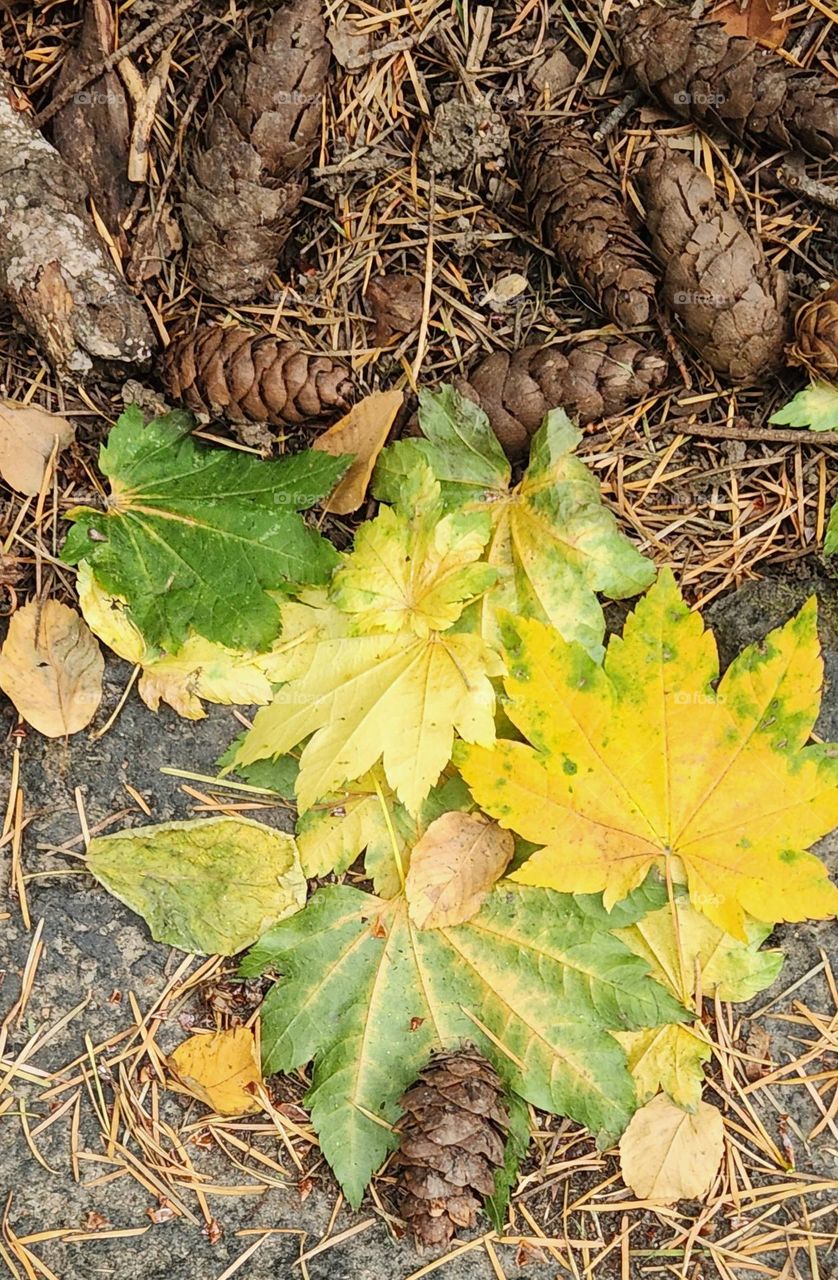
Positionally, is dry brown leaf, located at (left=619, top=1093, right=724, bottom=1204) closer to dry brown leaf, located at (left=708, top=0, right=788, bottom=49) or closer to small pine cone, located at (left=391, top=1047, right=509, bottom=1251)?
small pine cone, located at (left=391, top=1047, right=509, bottom=1251)

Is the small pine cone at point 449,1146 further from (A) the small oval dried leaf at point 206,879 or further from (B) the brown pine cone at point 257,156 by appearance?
(B) the brown pine cone at point 257,156

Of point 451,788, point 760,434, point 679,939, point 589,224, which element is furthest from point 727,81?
point 679,939

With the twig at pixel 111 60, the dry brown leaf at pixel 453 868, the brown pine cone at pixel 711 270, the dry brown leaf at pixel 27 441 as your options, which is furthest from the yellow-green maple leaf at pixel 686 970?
the twig at pixel 111 60

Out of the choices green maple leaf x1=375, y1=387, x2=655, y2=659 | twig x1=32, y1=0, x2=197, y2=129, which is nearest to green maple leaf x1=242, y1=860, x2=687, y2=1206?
green maple leaf x1=375, y1=387, x2=655, y2=659

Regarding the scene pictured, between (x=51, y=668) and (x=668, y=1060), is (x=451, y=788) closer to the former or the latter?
(x=668, y=1060)

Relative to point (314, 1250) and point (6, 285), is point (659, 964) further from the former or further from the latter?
point (6, 285)

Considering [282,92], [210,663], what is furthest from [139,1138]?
[282,92]
